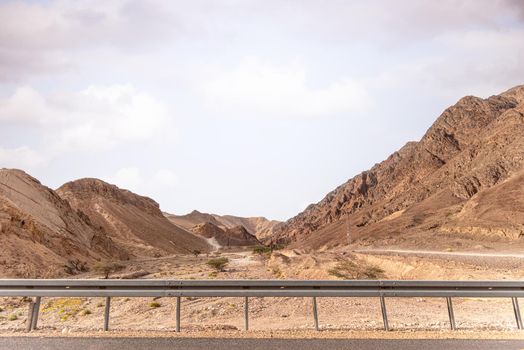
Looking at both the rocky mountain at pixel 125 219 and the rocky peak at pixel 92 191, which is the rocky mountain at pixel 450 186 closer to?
the rocky mountain at pixel 125 219

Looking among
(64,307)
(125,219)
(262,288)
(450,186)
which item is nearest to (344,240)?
(450,186)

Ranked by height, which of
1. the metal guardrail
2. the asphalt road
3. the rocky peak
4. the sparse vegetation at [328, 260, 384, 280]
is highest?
the rocky peak

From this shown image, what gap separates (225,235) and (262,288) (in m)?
174

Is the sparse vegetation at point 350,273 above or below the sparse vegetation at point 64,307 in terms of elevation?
above

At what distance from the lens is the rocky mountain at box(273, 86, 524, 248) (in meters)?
65.3

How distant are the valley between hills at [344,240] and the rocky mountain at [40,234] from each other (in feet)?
0.71

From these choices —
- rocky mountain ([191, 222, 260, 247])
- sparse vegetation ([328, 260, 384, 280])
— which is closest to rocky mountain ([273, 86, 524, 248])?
rocky mountain ([191, 222, 260, 247])

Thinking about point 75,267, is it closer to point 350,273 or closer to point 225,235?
point 350,273

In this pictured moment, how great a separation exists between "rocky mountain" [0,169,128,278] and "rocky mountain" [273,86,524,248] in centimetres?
4801

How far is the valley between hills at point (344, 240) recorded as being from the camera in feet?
52.0

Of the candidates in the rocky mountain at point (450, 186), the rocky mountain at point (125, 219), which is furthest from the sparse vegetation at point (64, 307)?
the rocky mountain at point (125, 219)

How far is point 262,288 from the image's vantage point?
891 centimetres

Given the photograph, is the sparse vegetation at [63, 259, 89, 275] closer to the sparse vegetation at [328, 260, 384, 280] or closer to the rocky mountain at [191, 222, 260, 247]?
the sparse vegetation at [328, 260, 384, 280]

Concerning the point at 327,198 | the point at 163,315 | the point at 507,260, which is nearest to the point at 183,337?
the point at 163,315
